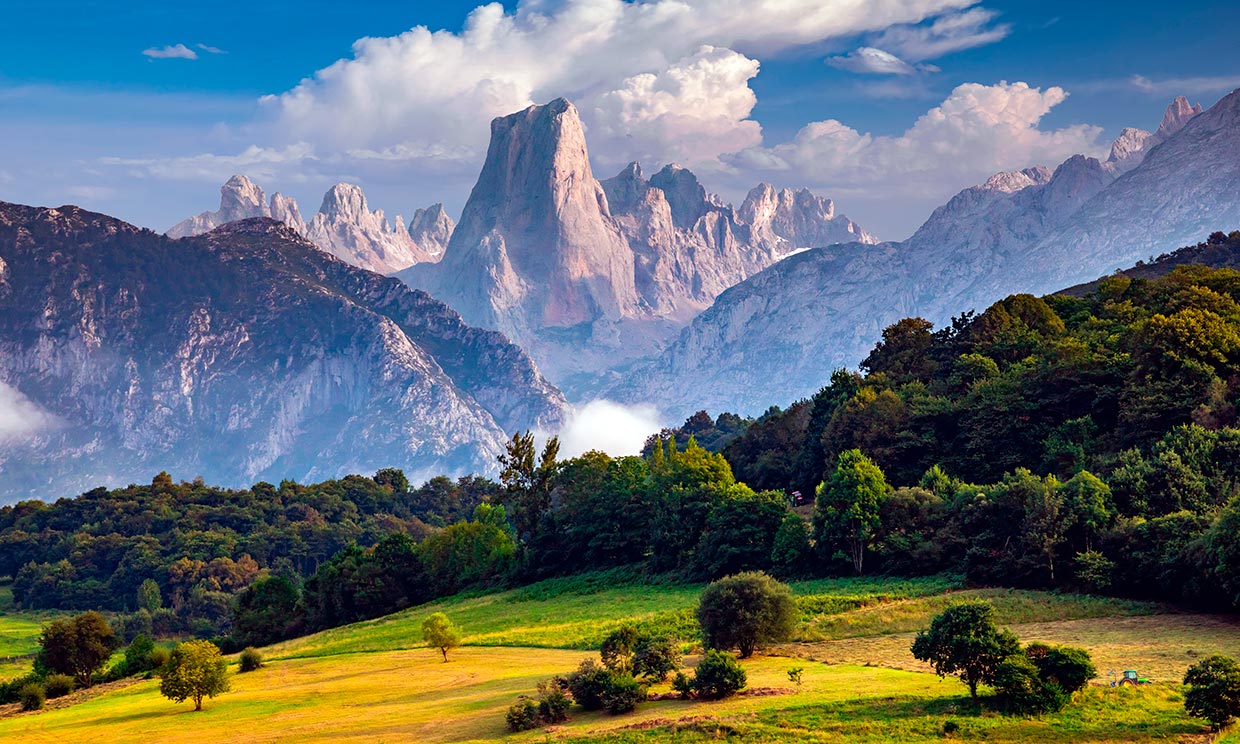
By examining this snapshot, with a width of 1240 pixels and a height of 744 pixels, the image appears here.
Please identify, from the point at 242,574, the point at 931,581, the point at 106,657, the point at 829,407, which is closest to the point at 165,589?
the point at 242,574

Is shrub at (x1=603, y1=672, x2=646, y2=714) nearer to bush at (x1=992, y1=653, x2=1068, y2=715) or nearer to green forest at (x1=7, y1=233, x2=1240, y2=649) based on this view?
bush at (x1=992, y1=653, x2=1068, y2=715)

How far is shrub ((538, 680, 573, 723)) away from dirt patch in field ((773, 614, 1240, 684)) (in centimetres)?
1511

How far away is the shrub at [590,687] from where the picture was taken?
4881cm

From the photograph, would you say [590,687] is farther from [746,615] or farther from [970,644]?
[970,644]

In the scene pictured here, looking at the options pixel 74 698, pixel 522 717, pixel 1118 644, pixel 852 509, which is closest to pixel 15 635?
pixel 74 698

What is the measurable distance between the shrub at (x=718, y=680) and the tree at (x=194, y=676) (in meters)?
29.4

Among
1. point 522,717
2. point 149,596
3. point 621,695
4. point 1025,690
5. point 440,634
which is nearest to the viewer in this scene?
point 1025,690

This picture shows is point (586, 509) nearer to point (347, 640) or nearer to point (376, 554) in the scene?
point (376, 554)

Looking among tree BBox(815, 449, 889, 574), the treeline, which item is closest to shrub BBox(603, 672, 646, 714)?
tree BBox(815, 449, 889, 574)

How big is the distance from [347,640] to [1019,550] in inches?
2048

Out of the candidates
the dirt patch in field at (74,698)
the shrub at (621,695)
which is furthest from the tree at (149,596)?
the shrub at (621,695)

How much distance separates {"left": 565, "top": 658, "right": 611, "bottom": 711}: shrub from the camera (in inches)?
1922

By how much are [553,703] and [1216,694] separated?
84.3 ft

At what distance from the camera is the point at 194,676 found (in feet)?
199
